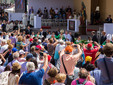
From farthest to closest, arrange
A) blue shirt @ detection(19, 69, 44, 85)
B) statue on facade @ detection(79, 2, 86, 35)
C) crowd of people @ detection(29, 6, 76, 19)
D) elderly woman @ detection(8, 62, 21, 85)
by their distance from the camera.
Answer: crowd of people @ detection(29, 6, 76, 19)
statue on facade @ detection(79, 2, 86, 35)
elderly woman @ detection(8, 62, 21, 85)
blue shirt @ detection(19, 69, 44, 85)

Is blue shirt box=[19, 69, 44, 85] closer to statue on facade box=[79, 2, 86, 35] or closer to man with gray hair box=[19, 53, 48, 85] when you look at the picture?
man with gray hair box=[19, 53, 48, 85]

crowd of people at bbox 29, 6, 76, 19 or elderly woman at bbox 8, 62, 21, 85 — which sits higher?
crowd of people at bbox 29, 6, 76, 19

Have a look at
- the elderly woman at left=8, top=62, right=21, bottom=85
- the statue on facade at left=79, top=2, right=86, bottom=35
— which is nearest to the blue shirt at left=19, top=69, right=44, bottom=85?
the elderly woman at left=8, top=62, right=21, bottom=85

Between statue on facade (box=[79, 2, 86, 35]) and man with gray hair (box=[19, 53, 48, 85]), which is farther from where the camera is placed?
statue on facade (box=[79, 2, 86, 35])

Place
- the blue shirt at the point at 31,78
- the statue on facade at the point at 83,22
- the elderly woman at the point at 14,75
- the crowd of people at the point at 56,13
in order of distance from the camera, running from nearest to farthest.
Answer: the blue shirt at the point at 31,78 → the elderly woman at the point at 14,75 → the statue on facade at the point at 83,22 → the crowd of people at the point at 56,13

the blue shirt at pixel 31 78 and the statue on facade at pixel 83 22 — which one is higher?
the statue on facade at pixel 83 22

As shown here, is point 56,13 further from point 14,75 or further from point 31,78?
point 31,78

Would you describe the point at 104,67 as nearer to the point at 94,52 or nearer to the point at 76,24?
the point at 94,52

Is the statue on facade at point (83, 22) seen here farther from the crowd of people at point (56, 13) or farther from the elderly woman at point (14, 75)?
the elderly woman at point (14, 75)

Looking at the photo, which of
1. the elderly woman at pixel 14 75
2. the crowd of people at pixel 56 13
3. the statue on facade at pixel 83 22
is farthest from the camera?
the crowd of people at pixel 56 13

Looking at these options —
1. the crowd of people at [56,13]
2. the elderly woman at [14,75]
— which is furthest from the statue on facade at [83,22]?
the elderly woman at [14,75]

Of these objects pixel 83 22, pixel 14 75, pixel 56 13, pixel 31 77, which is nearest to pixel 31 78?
pixel 31 77

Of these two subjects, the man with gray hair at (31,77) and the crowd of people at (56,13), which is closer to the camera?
the man with gray hair at (31,77)

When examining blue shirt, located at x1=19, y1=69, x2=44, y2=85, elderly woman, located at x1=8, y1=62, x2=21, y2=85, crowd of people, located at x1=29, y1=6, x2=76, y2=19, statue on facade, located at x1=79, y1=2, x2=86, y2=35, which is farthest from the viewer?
crowd of people, located at x1=29, y1=6, x2=76, y2=19
